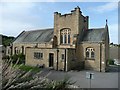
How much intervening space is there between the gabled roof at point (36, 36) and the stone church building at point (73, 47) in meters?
0.28

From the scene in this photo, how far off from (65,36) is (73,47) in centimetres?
304

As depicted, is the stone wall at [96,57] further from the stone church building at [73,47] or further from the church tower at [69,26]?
the church tower at [69,26]

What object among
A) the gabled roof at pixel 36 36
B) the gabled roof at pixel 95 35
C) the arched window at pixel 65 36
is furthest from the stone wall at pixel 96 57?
the gabled roof at pixel 36 36

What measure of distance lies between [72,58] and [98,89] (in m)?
12.8

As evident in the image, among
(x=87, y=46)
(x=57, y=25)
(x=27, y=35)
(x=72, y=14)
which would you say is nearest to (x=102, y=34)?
(x=87, y=46)

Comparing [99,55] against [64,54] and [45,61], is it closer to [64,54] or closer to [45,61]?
[64,54]

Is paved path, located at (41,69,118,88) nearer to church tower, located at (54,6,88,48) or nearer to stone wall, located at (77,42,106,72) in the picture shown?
stone wall, located at (77,42,106,72)

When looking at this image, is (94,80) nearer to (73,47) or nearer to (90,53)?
(90,53)

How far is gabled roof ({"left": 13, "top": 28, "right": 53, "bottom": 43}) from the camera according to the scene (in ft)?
104

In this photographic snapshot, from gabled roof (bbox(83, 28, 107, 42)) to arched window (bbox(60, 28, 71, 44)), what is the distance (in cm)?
281

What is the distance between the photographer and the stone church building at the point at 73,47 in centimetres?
2472

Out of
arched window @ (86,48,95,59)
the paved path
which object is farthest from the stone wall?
the paved path

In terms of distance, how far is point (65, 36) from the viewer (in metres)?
28.7

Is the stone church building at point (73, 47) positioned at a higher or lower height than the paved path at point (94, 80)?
higher
